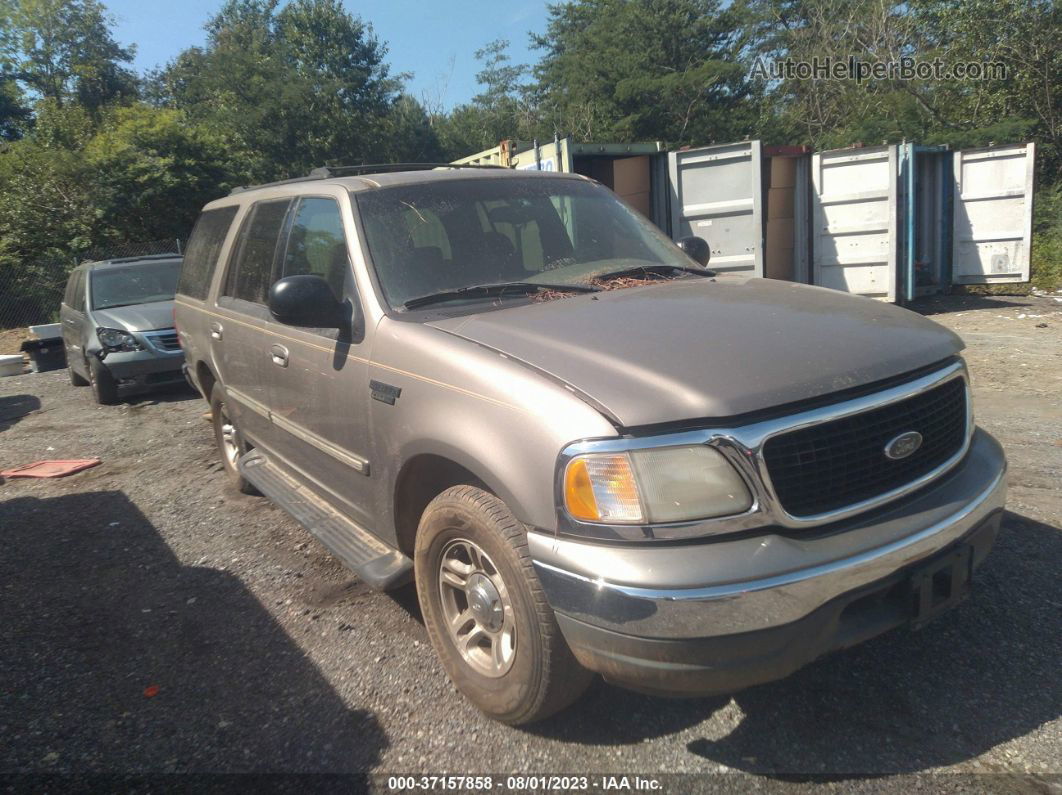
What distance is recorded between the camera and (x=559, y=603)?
2.21m

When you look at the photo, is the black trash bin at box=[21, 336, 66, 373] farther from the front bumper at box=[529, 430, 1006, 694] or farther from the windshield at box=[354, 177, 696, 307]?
the front bumper at box=[529, 430, 1006, 694]

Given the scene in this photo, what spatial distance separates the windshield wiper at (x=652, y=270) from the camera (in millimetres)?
3492

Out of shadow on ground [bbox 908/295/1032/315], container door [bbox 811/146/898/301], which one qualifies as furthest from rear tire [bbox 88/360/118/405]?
shadow on ground [bbox 908/295/1032/315]

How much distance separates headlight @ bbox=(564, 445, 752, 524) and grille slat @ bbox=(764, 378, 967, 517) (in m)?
0.14

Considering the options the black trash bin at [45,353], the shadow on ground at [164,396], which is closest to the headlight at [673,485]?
the shadow on ground at [164,396]

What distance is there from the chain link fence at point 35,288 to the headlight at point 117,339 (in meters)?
9.01

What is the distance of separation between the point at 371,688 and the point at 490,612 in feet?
2.44

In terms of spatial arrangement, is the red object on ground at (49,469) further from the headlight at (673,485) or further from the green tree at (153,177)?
the green tree at (153,177)

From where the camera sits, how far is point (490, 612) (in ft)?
8.59

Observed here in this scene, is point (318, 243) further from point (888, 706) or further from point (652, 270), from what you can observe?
point (888, 706)

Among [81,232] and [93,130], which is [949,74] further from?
[93,130]

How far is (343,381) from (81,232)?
18453mm

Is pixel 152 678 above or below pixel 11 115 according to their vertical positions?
below

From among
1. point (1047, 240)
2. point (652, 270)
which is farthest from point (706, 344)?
point (1047, 240)
